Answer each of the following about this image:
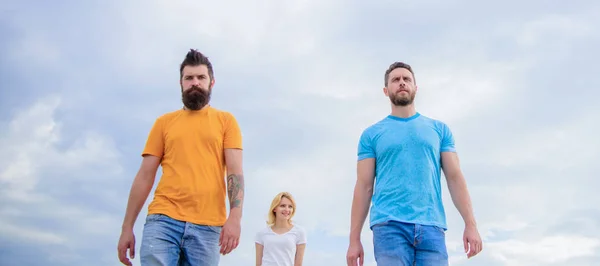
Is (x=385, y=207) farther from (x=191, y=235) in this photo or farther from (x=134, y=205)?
(x=134, y=205)

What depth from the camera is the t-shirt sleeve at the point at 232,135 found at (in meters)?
7.01

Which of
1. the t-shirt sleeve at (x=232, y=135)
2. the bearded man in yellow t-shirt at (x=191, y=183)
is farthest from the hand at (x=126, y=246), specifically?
the t-shirt sleeve at (x=232, y=135)

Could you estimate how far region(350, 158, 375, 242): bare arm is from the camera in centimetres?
707

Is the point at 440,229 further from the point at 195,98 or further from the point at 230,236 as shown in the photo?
the point at 195,98

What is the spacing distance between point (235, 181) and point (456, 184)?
2518mm

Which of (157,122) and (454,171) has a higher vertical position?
(157,122)

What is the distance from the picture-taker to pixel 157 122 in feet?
24.3

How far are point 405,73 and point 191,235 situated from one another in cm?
310

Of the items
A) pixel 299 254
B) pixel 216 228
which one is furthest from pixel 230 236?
pixel 299 254

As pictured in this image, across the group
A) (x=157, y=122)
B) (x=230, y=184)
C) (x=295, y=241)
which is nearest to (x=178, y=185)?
(x=230, y=184)

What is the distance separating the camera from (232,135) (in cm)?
705

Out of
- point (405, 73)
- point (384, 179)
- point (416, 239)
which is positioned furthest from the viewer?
point (405, 73)

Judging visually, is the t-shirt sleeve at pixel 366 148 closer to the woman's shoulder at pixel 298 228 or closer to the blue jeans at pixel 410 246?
the blue jeans at pixel 410 246

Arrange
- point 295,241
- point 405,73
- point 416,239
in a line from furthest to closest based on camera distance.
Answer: point 295,241 < point 405,73 < point 416,239
